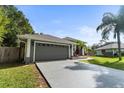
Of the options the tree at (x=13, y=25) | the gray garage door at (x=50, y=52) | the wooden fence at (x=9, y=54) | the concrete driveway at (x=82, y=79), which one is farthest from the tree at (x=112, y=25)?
the tree at (x=13, y=25)

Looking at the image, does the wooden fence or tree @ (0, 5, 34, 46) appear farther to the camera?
tree @ (0, 5, 34, 46)

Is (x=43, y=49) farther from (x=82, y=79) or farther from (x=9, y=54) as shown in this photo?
(x=82, y=79)

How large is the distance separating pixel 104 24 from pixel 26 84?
52.9 feet

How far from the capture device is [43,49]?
13727 mm

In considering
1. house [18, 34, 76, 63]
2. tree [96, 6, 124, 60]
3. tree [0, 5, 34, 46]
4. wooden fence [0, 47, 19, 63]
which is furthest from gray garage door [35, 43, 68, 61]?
tree [96, 6, 124, 60]

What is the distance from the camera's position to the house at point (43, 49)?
12.6 m

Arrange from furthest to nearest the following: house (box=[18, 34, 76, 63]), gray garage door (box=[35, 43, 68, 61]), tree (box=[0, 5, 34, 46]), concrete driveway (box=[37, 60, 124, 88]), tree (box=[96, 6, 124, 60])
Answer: tree (box=[0, 5, 34, 46]), tree (box=[96, 6, 124, 60]), gray garage door (box=[35, 43, 68, 61]), house (box=[18, 34, 76, 63]), concrete driveway (box=[37, 60, 124, 88])

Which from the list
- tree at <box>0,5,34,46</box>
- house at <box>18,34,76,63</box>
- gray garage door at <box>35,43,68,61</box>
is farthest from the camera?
tree at <box>0,5,34,46</box>

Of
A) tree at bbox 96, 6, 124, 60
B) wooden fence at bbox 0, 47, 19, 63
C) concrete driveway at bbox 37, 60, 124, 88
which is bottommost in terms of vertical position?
concrete driveway at bbox 37, 60, 124, 88

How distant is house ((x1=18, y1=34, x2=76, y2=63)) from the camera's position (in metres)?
12.6

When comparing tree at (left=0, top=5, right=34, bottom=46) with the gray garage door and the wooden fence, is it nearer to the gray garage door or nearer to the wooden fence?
the wooden fence

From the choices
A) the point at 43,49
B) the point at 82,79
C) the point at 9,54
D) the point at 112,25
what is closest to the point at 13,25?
the point at 9,54

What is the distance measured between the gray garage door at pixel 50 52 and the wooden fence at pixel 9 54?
241 cm

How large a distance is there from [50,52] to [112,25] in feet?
33.9
